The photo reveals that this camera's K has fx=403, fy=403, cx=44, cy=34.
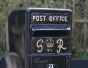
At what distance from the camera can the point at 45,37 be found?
6.64 m

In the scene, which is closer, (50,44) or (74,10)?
(50,44)

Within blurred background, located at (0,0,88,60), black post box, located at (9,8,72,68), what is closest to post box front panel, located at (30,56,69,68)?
black post box, located at (9,8,72,68)

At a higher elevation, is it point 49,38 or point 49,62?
point 49,38

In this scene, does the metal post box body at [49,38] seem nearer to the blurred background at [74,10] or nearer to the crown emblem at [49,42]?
the crown emblem at [49,42]

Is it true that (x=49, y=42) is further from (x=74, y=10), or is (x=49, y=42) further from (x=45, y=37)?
(x=74, y=10)

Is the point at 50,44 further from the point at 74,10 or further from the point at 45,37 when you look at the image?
the point at 74,10

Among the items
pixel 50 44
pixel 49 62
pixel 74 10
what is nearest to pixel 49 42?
pixel 50 44

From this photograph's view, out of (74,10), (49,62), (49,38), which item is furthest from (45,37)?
(74,10)

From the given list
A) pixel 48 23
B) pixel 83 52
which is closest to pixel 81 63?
pixel 83 52

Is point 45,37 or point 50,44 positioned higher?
point 45,37

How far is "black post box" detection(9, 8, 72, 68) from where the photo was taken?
6.57 metres

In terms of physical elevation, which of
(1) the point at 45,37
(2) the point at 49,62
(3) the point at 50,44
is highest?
(1) the point at 45,37

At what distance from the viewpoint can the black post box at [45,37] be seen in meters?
6.57

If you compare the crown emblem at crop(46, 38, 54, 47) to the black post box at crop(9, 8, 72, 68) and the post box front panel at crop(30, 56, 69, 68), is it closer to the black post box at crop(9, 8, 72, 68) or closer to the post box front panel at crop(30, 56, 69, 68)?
the black post box at crop(9, 8, 72, 68)
